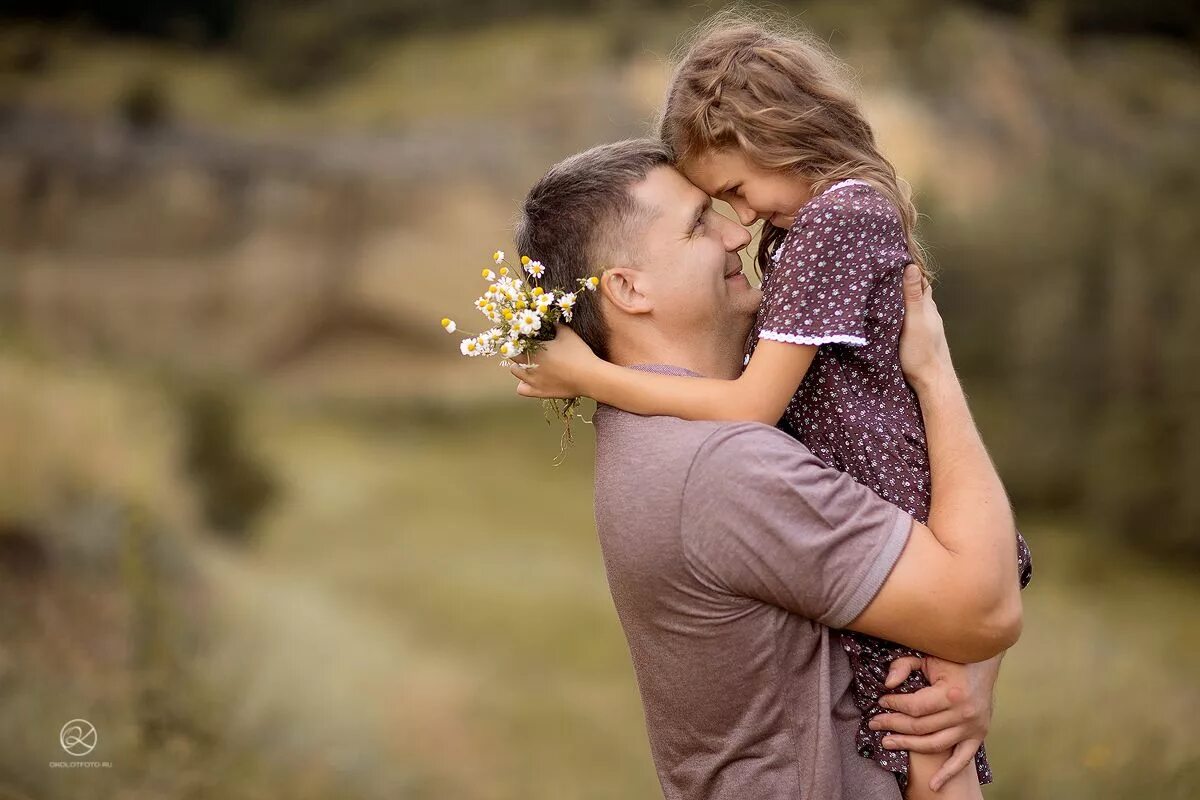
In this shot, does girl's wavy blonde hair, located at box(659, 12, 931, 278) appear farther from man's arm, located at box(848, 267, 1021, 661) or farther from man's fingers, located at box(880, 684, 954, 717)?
man's fingers, located at box(880, 684, 954, 717)

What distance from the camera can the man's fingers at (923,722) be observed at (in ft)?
7.23

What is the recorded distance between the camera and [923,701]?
2199mm

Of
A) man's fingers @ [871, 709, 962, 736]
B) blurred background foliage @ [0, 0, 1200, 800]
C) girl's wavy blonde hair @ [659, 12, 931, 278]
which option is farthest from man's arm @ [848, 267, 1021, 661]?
blurred background foliage @ [0, 0, 1200, 800]

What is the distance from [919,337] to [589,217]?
685 millimetres

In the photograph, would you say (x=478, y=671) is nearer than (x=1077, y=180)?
Yes

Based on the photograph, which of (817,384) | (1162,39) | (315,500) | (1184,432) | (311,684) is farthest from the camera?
(1162,39)

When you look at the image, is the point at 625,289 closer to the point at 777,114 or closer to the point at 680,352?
the point at 680,352

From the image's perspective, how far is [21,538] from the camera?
693 centimetres

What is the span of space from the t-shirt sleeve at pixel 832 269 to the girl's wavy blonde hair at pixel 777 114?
0.40ft

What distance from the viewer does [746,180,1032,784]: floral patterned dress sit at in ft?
7.38

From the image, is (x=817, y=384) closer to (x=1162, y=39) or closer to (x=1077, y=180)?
(x=1077, y=180)

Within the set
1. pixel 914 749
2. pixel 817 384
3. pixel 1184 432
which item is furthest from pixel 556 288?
pixel 1184 432

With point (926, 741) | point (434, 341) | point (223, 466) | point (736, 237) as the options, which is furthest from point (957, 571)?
A: point (434, 341)

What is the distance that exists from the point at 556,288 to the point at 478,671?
545 centimetres
